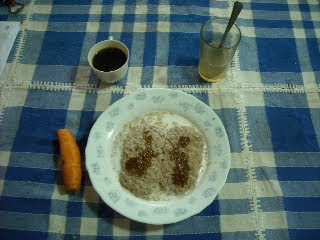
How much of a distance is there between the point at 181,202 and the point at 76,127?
0.41 meters

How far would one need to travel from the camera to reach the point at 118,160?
0.91 m

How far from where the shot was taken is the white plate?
0.82m

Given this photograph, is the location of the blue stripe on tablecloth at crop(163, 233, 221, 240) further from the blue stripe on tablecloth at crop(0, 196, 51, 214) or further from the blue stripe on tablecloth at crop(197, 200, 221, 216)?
the blue stripe on tablecloth at crop(0, 196, 51, 214)

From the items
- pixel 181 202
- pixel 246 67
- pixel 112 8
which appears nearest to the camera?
pixel 181 202

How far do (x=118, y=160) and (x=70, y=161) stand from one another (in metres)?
0.14

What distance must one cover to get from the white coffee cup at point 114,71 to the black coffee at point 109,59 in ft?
0.03

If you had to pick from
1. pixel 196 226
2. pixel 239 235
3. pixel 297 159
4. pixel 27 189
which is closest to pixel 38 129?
pixel 27 189

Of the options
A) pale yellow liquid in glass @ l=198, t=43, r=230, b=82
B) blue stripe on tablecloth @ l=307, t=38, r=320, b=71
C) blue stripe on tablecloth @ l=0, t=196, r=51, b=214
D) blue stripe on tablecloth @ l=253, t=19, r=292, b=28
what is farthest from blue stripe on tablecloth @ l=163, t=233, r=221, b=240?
blue stripe on tablecloth @ l=253, t=19, r=292, b=28

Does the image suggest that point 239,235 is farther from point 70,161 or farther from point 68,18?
point 68,18

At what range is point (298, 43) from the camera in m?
1.18

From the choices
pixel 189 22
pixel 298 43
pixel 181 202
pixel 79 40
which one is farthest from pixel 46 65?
pixel 298 43

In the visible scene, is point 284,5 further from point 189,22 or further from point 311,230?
point 311,230

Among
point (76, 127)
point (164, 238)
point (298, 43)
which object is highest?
point (298, 43)

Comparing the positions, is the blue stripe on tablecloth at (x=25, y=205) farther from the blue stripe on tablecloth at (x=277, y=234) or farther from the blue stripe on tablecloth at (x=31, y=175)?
A: the blue stripe on tablecloth at (x=277, y=234)
